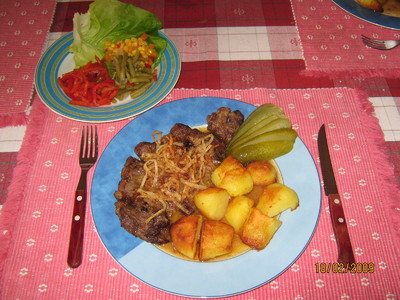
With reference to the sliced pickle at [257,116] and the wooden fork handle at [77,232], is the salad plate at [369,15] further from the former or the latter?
the wooden fork handle at [77,232]

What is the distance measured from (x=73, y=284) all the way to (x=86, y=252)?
27 centimetres

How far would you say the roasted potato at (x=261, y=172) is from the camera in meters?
2.87

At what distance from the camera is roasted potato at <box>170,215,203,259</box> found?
2524 millimetres

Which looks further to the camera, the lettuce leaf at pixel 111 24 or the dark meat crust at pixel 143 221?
the lettuce leaf at pixel 111 24

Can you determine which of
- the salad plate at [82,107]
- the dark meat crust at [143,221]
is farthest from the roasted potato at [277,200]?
the salad plate at [82,107]

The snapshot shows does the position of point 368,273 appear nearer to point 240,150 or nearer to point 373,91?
point 240,150

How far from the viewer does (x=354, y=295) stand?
2.59m

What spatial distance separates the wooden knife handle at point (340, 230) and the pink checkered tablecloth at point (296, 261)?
10 cm

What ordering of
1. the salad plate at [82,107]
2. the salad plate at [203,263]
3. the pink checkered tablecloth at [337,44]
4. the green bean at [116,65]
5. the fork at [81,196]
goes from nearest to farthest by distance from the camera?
the salad plate at [203,263]
the fork at [81,196]
the salad plate at [82,107]
the green bean at [116,65]
the pink checkered tablecloth at [337,44]

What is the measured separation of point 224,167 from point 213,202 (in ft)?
1.14

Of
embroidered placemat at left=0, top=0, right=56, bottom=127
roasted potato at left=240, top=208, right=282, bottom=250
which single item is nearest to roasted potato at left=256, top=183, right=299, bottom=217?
roasted potato at left=240, top=208, right=282, bottom=250

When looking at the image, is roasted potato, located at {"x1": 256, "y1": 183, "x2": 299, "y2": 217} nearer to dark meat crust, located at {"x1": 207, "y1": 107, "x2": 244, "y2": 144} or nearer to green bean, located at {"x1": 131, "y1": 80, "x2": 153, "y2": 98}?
dark meat crust, located at {"x1": 207, "y1": 107, "x2": 244, "y2": 144}

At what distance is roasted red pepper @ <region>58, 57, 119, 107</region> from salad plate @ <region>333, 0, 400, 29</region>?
3030 millimetres

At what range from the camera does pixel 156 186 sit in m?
2.91
